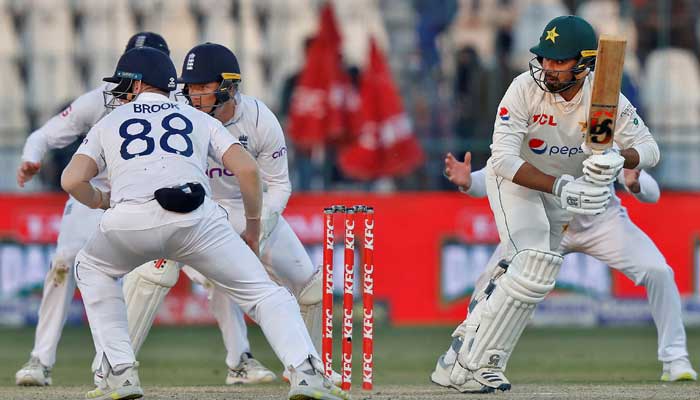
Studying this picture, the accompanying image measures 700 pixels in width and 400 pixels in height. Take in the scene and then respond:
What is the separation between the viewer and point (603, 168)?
8.05 metres

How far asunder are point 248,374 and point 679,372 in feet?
9.77

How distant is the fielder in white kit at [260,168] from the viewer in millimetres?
9242

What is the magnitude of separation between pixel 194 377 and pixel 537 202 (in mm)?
3462

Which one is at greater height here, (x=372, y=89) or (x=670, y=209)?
(x=372, y=89)

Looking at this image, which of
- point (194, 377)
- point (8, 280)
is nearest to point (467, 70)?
point (8, 280)

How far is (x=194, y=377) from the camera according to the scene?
11.2 m

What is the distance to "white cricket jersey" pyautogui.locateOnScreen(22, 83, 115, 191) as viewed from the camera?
1020 centimetres

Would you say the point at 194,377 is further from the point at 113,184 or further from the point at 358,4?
the point at 358,4

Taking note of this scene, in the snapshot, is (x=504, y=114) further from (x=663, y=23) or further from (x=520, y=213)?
(x=663, y=23)

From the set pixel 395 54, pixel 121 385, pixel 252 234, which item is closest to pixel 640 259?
pixel 252 234

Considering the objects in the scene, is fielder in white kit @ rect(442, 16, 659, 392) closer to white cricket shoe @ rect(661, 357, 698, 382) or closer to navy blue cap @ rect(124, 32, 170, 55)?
white cricket shoe @ rect(661, 357, 698, 382)

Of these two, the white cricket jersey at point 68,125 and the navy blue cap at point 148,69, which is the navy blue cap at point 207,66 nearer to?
the navy blue cap at point 148,69

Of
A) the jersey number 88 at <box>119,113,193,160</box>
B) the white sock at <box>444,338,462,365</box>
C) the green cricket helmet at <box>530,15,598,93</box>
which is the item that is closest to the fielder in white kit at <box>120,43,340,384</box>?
the white sock at <box>444,338,462,365</box>

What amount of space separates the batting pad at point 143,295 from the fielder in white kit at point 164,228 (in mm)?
1493
